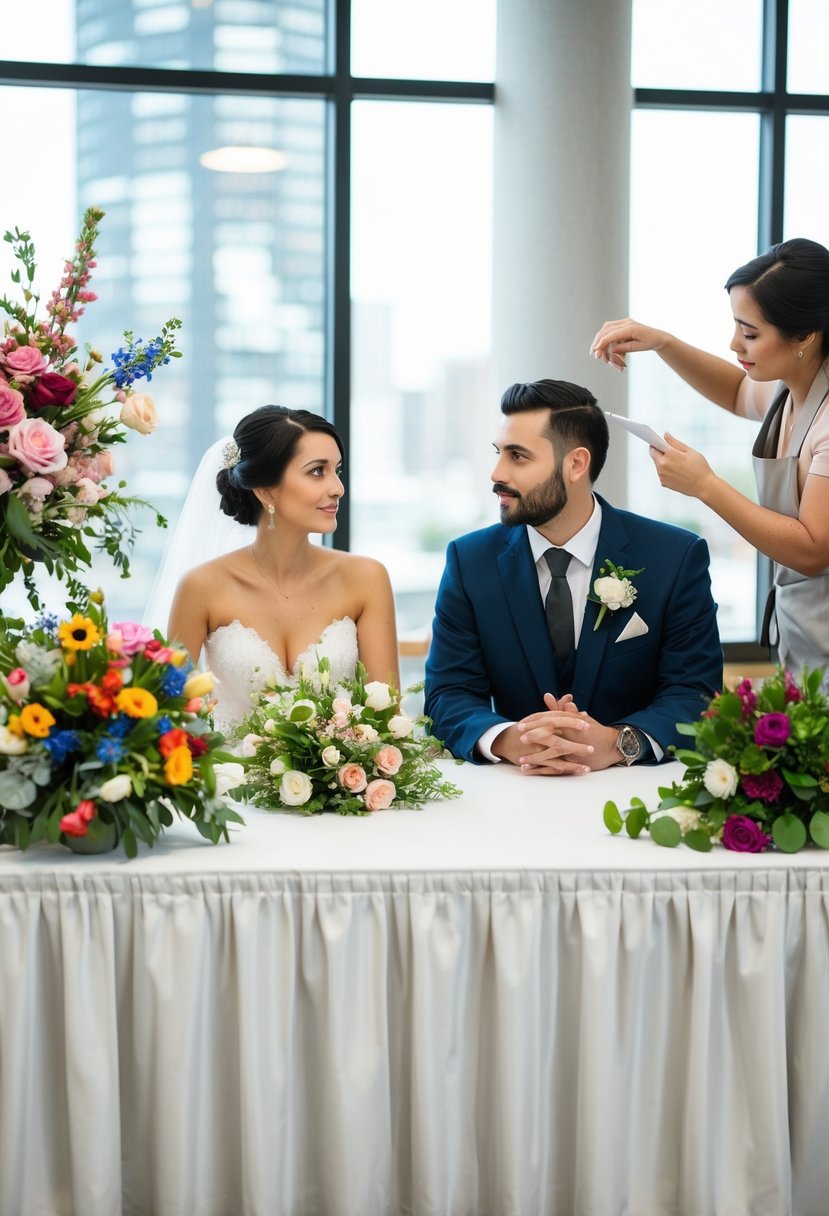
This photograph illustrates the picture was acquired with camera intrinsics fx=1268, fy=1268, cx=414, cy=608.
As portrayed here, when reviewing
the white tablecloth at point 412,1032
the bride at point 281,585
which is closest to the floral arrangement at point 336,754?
the white tablecloth at point 412,1032

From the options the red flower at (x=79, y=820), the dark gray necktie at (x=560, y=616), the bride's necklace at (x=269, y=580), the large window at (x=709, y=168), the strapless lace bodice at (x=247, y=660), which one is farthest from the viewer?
the large window at (x=709, y=168)

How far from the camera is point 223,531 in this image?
3.92 meters

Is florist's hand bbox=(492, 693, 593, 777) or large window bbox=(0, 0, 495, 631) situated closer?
florist's hand bbox=(492, 693, 593, 777)

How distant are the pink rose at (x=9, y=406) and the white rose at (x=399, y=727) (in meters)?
0.89

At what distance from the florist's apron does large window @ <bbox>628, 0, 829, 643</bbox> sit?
247 centimetres

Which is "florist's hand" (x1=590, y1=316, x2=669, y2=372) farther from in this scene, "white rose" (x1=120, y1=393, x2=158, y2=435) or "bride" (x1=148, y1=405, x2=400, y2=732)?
"white rose" (x1=120, y1=393, x2=158, y2=435)

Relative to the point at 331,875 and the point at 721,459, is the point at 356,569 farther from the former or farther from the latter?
the point at 721,459

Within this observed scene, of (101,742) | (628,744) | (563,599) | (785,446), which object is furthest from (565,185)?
(101,742)

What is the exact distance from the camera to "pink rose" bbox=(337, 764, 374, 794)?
237cm

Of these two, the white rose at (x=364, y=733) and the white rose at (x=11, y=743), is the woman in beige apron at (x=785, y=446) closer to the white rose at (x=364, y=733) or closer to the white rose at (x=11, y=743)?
the white rose at (x=364, y=733)

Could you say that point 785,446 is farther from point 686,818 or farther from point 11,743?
point 11,743

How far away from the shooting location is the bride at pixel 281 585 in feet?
11.1

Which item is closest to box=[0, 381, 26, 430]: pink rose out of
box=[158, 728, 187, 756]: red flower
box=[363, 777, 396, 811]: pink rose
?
box=[158, 728, 187, 756]: red flower

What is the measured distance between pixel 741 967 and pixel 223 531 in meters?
2.31
